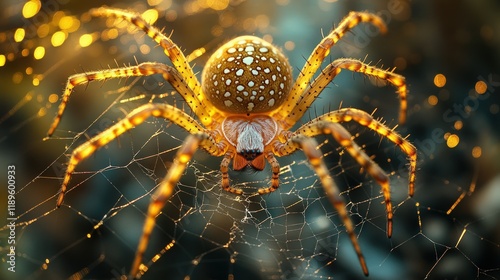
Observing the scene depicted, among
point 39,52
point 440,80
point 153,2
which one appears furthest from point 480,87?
point 39,52

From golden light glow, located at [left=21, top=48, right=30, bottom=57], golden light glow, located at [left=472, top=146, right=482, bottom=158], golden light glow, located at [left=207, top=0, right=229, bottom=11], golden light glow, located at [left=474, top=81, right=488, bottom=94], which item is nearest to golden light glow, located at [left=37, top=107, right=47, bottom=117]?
golden light glow, located at [left=21, top=48, right=30, bottom=57]

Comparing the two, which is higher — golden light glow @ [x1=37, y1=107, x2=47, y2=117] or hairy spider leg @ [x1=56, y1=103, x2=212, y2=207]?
hairy spider leg @ [x1=56, y1=103, x2=212, y2=207]

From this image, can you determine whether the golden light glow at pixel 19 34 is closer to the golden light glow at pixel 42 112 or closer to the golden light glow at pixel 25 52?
the golden light glow at pixel 25 52

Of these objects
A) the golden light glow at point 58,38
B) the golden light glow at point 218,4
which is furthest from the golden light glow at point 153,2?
the golden light glow at point 58,38

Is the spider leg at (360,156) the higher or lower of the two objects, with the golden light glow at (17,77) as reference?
higher

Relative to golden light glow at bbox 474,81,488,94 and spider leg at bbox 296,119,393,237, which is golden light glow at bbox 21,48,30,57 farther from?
golden light glow at bbox 474,81,488,94

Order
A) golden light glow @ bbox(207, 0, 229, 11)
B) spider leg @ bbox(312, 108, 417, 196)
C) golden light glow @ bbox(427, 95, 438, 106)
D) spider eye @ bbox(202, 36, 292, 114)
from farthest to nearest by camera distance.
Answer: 1. golden light glow @ bbox(207, 0, 229, 11)
2. golden light glow @ bbox(427, 95, 438, 106)
3. spider eye @ bbox(202, 36, 292, 114)
4. spider leg @ bbox(312, 108, 417, 196)

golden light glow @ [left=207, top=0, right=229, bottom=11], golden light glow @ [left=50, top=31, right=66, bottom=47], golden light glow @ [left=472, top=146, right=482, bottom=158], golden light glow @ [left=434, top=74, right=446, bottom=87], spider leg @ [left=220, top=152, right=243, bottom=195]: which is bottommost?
golden light glow @ [left=472, top=146, right=482, bottom=158]
